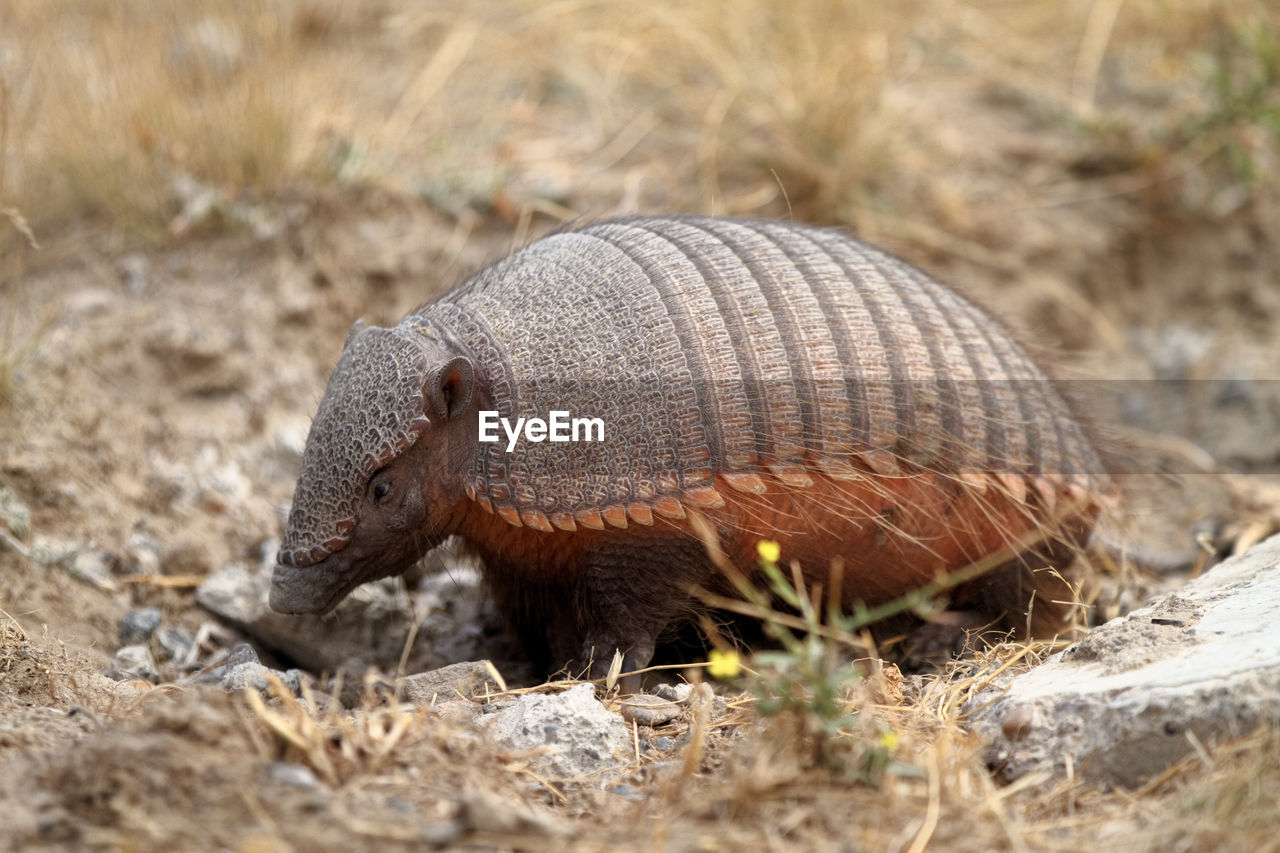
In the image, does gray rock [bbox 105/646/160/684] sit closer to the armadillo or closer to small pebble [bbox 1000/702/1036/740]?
the armadillo

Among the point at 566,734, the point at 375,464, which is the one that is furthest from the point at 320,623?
the point at 566,734

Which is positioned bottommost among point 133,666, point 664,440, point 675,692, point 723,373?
point 133,666

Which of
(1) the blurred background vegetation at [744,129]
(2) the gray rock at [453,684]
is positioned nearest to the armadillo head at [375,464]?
(2) the gray rock at [453,684]

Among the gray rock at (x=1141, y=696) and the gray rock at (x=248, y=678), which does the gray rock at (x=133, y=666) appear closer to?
the gray rock at (x=248, y=678)

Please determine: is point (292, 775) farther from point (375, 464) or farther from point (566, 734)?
point (375, 464)

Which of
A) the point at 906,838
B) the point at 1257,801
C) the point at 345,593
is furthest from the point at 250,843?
the point at 1257,801

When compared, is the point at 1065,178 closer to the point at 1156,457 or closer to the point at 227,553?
the point at 1156,457
